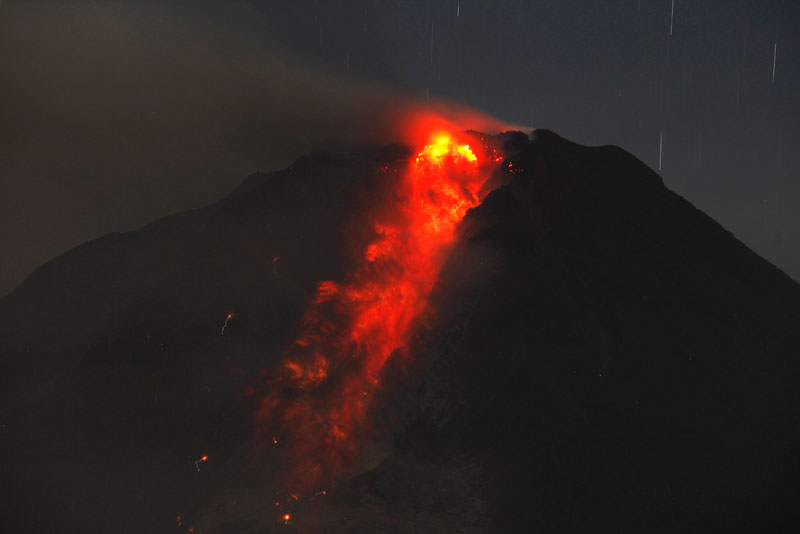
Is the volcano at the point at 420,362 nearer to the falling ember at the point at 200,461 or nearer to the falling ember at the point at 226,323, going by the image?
the falling ember at the point at 226,323

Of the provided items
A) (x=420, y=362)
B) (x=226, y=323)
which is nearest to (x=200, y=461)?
(x=226, y=323)

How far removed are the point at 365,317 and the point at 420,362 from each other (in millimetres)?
4337

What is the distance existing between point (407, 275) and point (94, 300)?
56.4ft

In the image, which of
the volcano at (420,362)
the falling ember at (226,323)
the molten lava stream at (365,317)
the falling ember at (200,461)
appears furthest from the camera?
the falling ember at (226,323)

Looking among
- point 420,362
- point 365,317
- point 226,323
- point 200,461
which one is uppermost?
point 365,317

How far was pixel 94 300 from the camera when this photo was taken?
3059 cm

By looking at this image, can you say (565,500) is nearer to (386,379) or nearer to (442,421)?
(442,421)

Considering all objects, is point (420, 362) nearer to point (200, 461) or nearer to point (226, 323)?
point (200, 461)

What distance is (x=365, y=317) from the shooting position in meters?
26.0

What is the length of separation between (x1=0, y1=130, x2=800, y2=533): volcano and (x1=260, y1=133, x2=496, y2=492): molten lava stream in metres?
0.10

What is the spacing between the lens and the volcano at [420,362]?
62.7 ft

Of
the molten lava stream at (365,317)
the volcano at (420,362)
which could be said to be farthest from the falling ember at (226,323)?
the molten lava stream at (365,317)

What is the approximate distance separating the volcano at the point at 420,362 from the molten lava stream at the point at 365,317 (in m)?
0.10

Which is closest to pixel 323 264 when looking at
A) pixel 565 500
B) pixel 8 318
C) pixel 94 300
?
pixel 94 300
